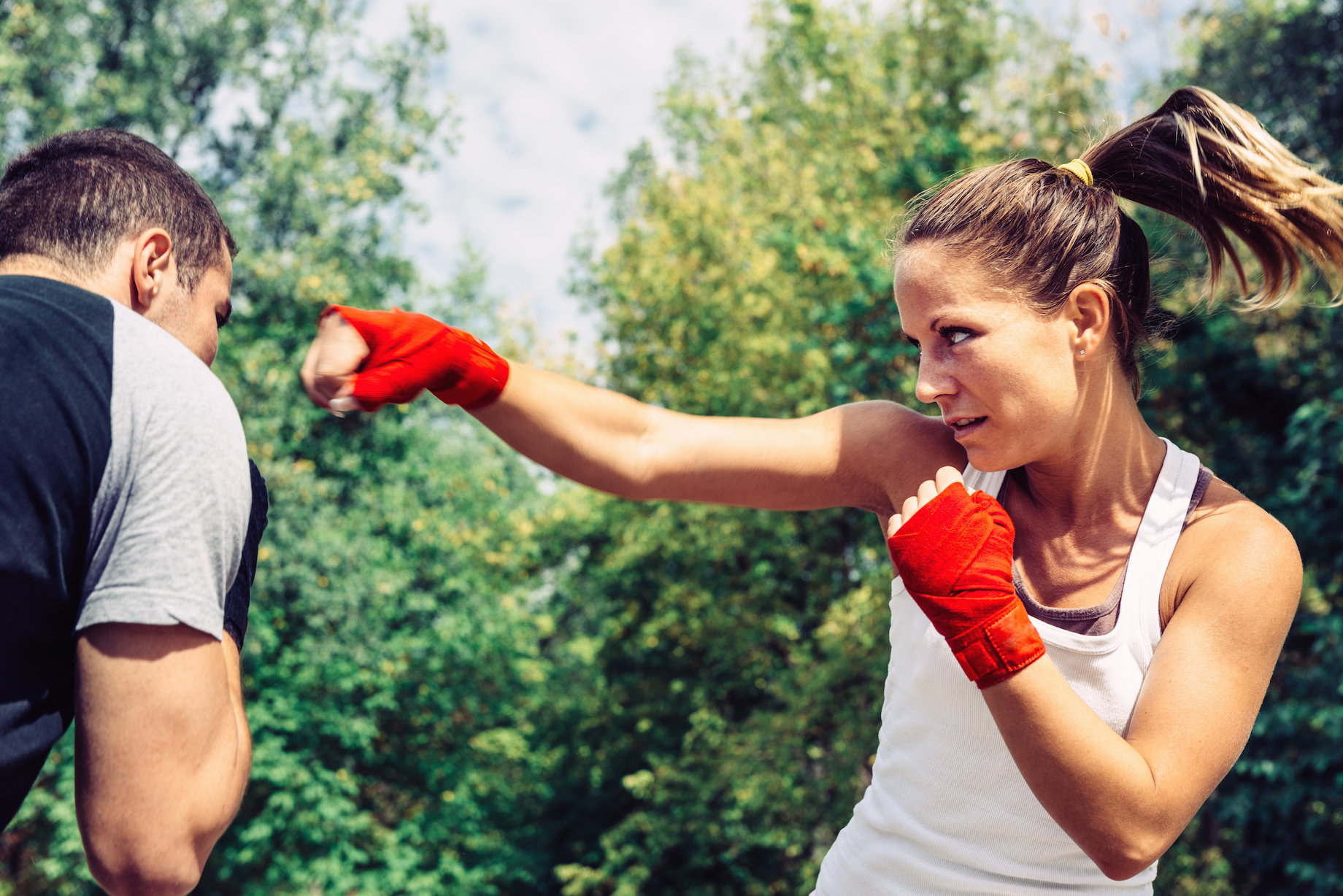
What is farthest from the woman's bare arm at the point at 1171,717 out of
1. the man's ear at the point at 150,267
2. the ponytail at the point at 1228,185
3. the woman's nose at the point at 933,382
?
the man's ear at the point at 150,267

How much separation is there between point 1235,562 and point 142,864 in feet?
5.12

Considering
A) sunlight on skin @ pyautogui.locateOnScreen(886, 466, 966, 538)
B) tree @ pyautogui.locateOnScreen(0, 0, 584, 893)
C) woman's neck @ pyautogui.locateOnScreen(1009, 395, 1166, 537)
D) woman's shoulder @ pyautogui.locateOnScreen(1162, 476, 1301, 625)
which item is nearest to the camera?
woman's shoulder @ pyautogui.locateOnScreen(1162, 476, 1301, 625)

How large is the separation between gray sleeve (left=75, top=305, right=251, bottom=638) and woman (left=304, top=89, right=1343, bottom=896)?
22 centimetres

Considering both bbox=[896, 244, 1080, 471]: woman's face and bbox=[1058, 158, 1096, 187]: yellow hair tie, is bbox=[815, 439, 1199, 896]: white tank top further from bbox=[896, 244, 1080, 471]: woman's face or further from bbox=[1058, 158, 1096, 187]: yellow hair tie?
bbox=[1058, 158, 1096, 187]: yellow hair tie

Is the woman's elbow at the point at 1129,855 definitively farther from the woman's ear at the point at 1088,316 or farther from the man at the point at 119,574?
the man at the point at 119,574

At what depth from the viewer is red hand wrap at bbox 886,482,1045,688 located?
1.32 meters

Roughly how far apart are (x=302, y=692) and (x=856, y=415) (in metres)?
11.3

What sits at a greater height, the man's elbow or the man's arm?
the man's arm

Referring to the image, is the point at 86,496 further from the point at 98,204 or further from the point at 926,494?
the point at 926,494

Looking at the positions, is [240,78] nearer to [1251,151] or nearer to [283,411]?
[283,411]

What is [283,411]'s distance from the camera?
36.9 ft

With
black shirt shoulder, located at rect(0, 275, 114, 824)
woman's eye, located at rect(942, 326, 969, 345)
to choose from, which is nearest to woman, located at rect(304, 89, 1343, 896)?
woman's eye, located at rect(942, 326, 969, 345)

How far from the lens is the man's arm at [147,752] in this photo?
116cm

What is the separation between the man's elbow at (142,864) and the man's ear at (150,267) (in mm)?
828
